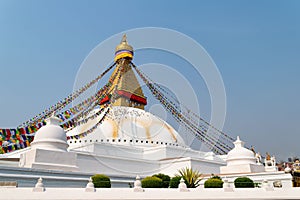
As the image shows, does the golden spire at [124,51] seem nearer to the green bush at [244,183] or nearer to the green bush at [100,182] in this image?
the green bush at [100,182]

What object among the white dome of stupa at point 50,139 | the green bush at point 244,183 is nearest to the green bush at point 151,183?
the green bush at point 244,183

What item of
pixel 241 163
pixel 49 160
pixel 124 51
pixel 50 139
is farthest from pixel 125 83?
pixel 49 160

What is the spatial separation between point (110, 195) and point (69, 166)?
6805 millimetres

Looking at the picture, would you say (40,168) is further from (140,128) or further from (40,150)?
(140,128)

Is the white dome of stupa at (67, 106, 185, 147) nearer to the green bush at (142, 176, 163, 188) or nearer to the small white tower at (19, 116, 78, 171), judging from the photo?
the small white tower at (19, 116, 78, 171)

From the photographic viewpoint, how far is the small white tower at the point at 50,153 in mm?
15077

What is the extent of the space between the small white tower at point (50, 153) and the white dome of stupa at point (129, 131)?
6.65 metres

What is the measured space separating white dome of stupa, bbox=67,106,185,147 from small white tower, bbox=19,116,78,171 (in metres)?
6.65

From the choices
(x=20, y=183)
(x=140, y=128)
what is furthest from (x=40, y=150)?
(x=140, y=128)

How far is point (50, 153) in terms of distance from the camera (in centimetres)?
1553

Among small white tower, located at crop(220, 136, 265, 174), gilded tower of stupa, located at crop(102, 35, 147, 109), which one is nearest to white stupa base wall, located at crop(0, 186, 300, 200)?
small white tower, located at crop(220, 136, 265, 174)

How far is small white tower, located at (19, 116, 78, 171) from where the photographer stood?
1508 centimetres

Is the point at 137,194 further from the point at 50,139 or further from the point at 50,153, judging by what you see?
the point at 50,139

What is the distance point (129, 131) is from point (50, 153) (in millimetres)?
10171
